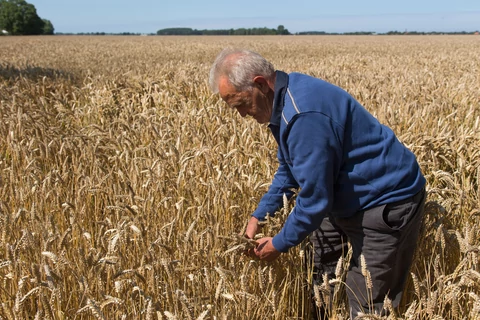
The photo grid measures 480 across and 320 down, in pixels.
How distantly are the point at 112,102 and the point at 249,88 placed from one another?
4.60 m

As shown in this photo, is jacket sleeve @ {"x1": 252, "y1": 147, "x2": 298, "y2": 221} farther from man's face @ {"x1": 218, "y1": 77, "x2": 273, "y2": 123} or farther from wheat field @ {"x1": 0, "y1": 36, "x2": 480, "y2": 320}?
man's face @ {"x1": 218, "y1": 77, "x2": 273, "y2": 123}

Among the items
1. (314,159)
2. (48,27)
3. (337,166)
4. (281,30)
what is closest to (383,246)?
(337,166)

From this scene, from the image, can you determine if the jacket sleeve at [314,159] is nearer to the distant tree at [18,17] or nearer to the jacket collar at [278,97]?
the jacket collar at [278,97]

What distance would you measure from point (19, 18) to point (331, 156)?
287 ft

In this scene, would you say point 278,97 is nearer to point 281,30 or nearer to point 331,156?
point 331,156

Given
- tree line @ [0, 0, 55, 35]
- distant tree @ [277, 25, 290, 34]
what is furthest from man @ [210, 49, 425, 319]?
distant tree @ [277, 25, 290, 34]

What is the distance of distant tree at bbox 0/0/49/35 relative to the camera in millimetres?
76500

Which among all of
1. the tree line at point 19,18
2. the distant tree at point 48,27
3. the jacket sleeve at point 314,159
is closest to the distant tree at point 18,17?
the tree line at point 19,18

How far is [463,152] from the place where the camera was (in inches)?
130

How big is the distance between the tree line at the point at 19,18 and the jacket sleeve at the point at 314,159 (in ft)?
275

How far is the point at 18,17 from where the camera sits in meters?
77.1

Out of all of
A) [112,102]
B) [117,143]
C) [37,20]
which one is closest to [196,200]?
[117,143]

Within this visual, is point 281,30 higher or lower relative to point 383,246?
higher

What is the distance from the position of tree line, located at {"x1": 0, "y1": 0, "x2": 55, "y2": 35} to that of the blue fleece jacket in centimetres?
8387
